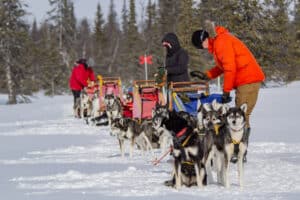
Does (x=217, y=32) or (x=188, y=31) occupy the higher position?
(x=188, y=31)

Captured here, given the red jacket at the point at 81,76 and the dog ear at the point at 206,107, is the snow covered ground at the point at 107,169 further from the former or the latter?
the red jacket at the point at 81,76

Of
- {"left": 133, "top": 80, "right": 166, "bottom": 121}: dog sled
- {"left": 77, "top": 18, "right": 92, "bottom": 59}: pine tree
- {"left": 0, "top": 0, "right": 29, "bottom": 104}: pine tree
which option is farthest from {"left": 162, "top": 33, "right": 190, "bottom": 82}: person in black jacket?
{"left": 77, "top": 18, "right": 92, "bottom": 59}: pine tree

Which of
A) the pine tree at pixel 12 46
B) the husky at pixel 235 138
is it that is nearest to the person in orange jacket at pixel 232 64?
the husky at pixel 235 138

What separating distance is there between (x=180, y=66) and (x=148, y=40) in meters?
32.2

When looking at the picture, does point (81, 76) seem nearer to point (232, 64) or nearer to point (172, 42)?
point (172, 42)

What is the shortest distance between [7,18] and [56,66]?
12.0m

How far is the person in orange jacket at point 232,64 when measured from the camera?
→ 5566mm

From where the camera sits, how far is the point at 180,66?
23.8ft

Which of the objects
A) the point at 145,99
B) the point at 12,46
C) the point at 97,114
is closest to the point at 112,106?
the point at 97,114

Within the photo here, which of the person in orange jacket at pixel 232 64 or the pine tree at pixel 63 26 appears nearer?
the person in orange jacket at pixel 232 64

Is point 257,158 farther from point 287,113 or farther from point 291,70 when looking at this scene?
point 291,70

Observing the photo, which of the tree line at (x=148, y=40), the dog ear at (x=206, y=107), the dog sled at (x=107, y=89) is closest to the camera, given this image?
the dog ear at (x=206, y=107)

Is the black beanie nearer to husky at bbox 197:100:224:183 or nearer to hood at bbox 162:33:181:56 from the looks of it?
husky at bbox 197:100:224:183

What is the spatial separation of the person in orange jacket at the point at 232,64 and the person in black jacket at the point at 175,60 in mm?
1118
